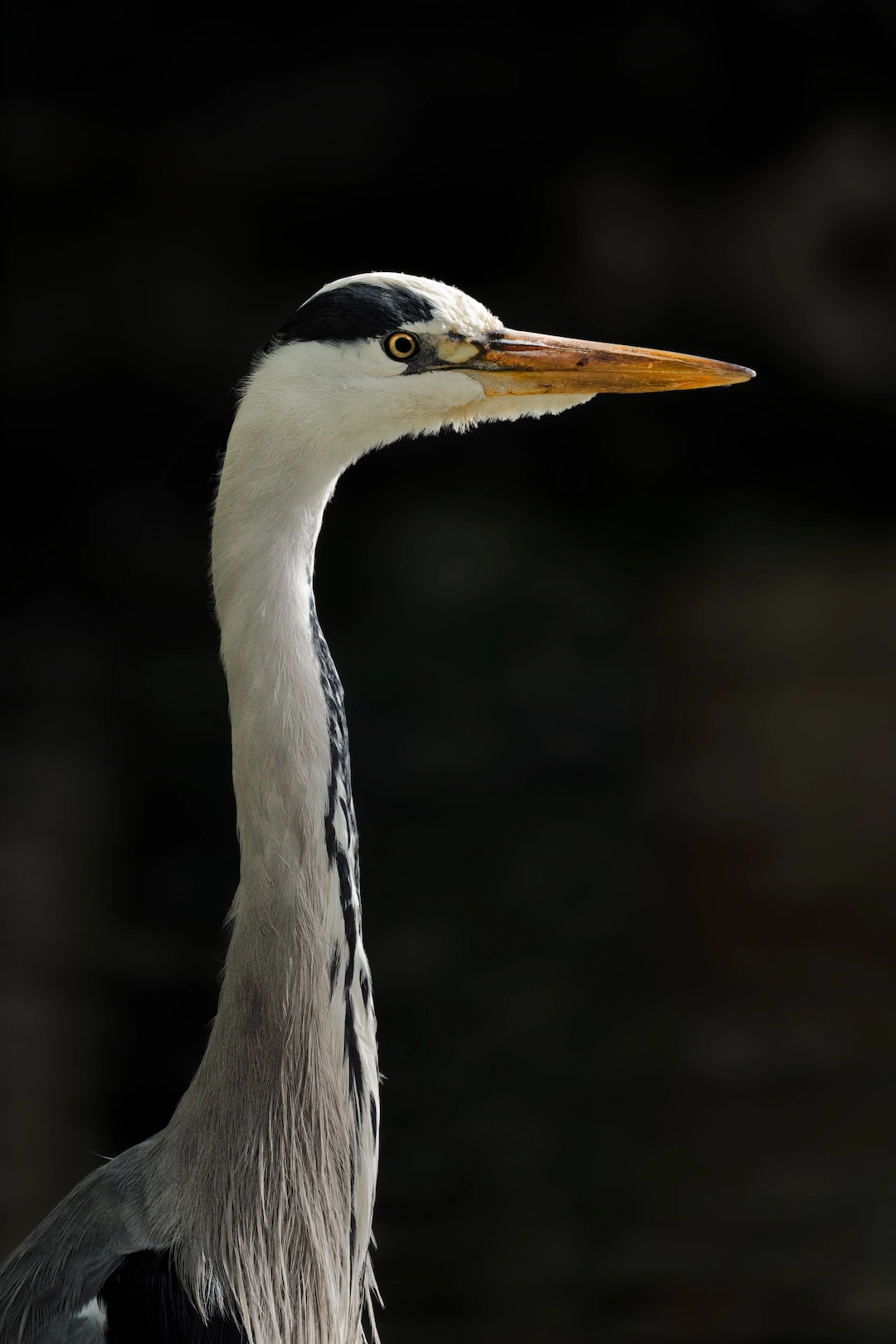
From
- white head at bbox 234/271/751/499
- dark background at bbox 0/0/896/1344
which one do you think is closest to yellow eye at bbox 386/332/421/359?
white head at bbox 234/271/751/499

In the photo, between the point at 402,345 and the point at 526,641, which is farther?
the point at 526,641

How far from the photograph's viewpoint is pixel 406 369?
76cm

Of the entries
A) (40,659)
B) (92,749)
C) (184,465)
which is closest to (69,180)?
(184,465)

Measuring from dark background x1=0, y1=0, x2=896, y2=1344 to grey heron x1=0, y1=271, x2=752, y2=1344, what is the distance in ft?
2.19

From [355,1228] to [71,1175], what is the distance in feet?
2.64

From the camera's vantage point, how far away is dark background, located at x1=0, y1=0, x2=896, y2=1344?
4.58 ft

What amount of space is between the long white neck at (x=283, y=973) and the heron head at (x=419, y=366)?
3 cm

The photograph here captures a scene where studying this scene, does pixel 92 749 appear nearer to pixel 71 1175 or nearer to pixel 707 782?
pixel 71 1175

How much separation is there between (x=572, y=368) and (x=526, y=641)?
2.53 feet

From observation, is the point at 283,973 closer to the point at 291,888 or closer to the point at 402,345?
the point at 291,888

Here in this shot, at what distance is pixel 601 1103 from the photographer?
159 centimetres

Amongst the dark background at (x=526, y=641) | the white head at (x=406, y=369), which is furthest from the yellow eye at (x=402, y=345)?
the dark background at (x=526, y=641)

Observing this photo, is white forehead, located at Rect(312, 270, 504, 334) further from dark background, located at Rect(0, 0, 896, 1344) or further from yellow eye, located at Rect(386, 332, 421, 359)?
dark background, located at Rect(0, 0, 896, 1344)

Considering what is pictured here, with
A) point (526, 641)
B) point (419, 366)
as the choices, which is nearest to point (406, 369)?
point (419, 366)
